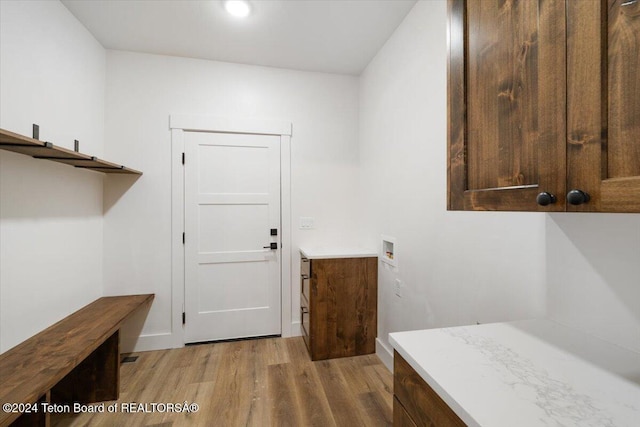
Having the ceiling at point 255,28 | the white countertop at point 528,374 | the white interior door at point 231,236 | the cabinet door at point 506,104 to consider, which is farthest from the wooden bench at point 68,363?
the ceiling at point 255,28

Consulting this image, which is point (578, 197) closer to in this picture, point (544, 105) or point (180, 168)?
point (544, 105)

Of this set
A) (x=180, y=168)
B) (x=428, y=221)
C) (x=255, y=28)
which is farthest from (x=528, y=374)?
(x=180, y=168)

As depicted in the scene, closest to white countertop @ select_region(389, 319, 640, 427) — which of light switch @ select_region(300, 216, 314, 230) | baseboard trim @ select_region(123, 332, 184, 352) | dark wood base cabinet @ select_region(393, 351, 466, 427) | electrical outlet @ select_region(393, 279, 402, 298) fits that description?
dark wood base cabinet @ select_region(393, 351, 466, 427)

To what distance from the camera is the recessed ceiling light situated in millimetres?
1907

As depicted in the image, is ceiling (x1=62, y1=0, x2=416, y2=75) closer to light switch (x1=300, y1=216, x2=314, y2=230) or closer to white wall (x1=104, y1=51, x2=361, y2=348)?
white wall (x1=104, y1=51, x2=361, y2=348)

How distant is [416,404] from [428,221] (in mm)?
1183

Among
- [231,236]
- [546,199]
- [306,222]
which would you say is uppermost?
[546,199]

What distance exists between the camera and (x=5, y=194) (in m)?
1.49

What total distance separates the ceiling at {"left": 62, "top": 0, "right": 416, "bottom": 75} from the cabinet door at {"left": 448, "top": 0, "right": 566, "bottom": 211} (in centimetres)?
131

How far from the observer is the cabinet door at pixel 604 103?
1.73ft

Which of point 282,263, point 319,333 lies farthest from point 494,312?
point 282,263

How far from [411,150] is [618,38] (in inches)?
57.7

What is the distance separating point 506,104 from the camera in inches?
31.5

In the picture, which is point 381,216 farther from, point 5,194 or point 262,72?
point 5,194
